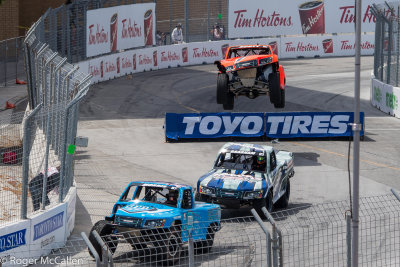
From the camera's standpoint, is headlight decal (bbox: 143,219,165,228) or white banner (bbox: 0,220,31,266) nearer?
white banner (bbox: 0,220,31,266)

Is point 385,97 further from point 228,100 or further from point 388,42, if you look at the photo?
point 228,100

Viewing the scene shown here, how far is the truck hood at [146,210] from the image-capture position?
38.8 feet

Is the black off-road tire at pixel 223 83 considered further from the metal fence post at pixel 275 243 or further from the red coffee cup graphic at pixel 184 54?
the red coffee cup graphic at pixel 184 54

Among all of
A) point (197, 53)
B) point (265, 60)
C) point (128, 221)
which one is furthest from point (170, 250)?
point (197, 53)

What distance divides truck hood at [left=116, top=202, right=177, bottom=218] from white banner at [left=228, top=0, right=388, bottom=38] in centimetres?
3473

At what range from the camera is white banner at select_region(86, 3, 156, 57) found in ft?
117

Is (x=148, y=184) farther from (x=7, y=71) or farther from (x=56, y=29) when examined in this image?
(x=7, y=71)

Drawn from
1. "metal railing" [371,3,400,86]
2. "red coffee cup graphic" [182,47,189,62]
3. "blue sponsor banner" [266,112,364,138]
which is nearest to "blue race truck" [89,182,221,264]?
"blue sponsor banner" [266,112,364,138]

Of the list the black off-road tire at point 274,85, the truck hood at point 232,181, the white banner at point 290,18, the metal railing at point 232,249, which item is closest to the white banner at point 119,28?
the white banner at point 290,18

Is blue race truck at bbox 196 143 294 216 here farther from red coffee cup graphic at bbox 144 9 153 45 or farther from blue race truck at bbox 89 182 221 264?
red coffee cup graphic at bbox 144 9 153 45

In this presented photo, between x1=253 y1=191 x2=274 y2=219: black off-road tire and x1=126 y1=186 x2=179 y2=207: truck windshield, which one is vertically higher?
x1=126 y1=186 x2=179 y2=207: truck windshield

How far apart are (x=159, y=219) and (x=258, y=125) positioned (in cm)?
1331

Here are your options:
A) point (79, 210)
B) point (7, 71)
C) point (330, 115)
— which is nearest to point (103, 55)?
point (7, 71)

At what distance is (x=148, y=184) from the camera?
12781mm
